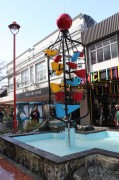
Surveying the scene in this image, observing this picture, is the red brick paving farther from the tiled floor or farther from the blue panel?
the blue panel

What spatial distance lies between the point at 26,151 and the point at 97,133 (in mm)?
4686

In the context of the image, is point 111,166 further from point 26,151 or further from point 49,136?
point 49,136

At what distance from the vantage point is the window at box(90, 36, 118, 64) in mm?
15898

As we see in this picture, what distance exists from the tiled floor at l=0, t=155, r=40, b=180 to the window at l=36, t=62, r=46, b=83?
1793 cm

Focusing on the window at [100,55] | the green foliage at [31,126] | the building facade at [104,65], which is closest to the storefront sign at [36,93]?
the building facade at [104,65]

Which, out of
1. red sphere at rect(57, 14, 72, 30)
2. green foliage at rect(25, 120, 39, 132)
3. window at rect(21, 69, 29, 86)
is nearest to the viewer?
red sphere at rect(57, 14, 72, 30)

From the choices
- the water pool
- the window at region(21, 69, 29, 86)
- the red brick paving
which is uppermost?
the window at region(21, 69, 29, 86)

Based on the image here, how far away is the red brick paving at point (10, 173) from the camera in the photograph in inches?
212

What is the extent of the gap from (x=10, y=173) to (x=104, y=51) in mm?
12775

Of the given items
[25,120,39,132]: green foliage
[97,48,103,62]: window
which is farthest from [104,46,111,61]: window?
[25,120,39,132]: green foliage

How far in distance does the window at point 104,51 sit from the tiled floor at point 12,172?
1152 cm

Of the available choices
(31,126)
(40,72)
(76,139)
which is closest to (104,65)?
(31,126)

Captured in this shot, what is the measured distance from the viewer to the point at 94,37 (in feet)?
54.9

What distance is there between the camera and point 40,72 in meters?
25.1
